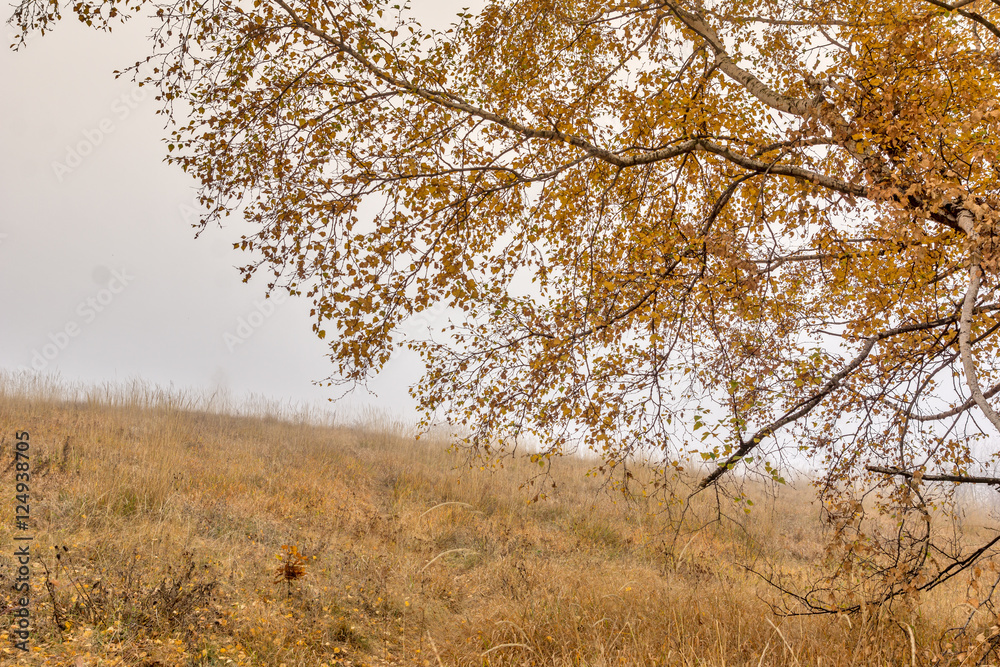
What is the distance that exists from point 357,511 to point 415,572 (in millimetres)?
2344

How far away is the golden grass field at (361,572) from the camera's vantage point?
435cm

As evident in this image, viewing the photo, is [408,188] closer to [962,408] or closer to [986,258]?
[986,258]

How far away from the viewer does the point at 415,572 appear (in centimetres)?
644

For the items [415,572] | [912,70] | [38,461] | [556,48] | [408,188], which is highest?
[556,48]

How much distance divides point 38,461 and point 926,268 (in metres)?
10.7

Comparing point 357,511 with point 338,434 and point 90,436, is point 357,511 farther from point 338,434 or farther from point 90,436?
→ point 338,434

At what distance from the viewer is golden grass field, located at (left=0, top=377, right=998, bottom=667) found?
4348 mm

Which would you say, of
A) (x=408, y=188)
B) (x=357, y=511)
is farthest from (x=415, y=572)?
(x=408, y=188)

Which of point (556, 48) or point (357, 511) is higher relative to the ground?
point (556, 48)

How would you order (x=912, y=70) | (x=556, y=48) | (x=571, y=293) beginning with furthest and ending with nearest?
(x=556, y=48) < (x=571, y=293) < (x=912, y=70)

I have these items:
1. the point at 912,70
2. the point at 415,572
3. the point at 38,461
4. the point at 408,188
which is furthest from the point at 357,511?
the point at 912,70

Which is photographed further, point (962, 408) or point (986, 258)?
point (962, 408)

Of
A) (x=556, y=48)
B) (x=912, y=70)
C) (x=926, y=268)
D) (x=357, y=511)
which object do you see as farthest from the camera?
(x=357, y=511)

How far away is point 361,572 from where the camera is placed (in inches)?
246
